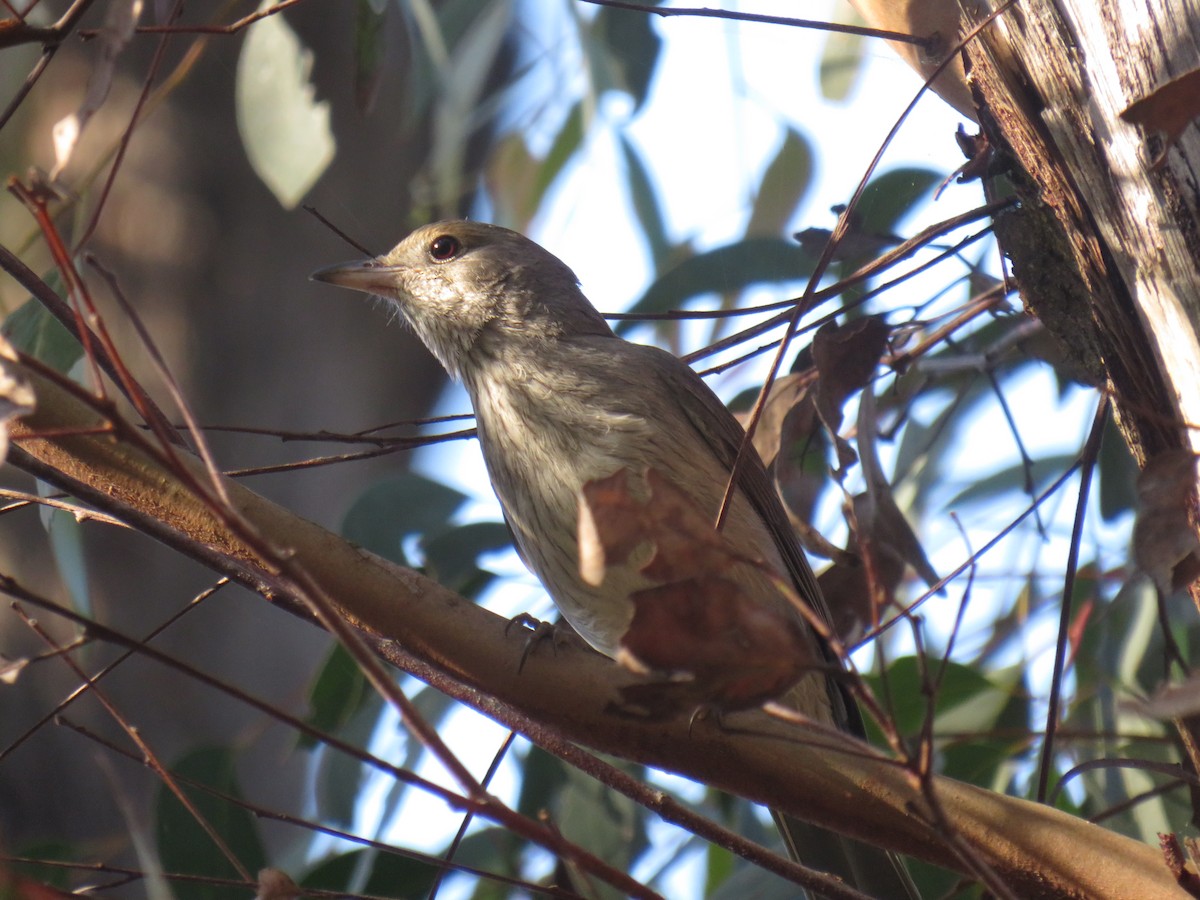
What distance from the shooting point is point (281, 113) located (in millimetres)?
3287

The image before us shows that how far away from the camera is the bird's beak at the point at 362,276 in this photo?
11.3 ft

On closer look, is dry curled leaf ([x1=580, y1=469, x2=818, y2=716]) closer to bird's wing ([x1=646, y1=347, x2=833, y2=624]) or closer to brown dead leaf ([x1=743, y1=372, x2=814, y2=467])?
brown dead leaf ([x1=743, y1=372, x2=814, y2=467])

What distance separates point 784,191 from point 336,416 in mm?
2926

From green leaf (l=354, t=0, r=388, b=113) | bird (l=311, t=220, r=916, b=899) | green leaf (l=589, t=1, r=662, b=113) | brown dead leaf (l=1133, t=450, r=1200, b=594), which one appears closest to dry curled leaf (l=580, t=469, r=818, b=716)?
brown dead leaf (l=1133, t=450, r=1200, b=594)

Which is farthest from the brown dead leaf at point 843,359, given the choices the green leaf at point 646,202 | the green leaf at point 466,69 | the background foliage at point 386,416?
the green leaf at point 646,202

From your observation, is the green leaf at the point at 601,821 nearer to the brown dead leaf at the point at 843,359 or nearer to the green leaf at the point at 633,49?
the brown dead leaf at the point at 843,359

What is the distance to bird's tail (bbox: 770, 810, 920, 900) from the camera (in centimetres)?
240

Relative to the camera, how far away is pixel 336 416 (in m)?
6.19

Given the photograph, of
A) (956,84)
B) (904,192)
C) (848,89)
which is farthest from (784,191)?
(956,84)

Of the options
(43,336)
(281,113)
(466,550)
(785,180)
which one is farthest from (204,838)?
(785,180)

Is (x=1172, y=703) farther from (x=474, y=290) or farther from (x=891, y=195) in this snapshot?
(x=474, y=290)

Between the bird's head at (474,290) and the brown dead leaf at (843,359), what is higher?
the bird's head at (474,290)

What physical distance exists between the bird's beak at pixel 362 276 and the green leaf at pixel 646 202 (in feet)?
3.83

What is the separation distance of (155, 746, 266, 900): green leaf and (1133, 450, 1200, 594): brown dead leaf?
1944mm
